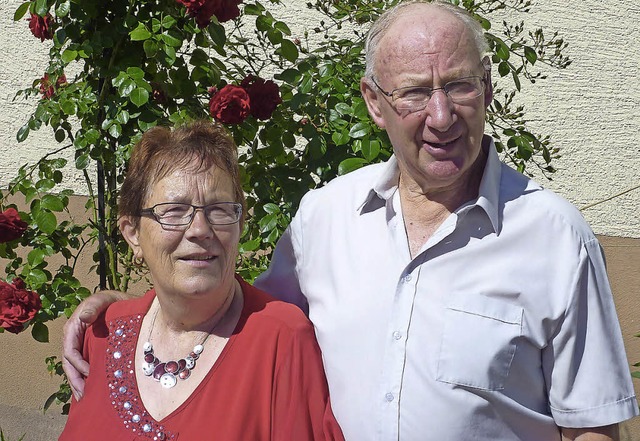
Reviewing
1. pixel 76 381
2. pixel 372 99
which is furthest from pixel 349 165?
pixel 76 381

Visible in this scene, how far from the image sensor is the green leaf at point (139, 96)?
9.57 feet

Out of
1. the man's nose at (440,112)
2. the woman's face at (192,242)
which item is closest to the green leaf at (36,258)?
the woman's face at (192,242)

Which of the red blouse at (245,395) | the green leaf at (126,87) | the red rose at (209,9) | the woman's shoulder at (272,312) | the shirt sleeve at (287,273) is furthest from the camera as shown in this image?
the green leaf at (126,87)

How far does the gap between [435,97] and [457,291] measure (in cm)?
48

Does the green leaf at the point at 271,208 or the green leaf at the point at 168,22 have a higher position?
the green leaf at the point at 168,22

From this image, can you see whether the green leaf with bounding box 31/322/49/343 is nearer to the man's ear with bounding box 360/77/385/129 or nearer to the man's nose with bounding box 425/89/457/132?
the man's ear with bounding box 360/77/385/129

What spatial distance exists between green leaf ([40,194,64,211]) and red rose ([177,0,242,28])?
2.62ft

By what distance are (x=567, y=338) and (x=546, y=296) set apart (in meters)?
0.11

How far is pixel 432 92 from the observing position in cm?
223

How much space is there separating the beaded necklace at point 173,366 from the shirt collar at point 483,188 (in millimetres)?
468

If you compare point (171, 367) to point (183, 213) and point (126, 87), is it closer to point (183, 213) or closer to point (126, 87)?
point (183, 213)

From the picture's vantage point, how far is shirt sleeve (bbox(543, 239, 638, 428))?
211 cm

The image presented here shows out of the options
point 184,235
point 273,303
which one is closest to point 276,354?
point 273,303

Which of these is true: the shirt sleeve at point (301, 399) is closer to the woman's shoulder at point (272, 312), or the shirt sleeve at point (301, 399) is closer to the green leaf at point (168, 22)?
the woman's shoulder at point (272, 312)
